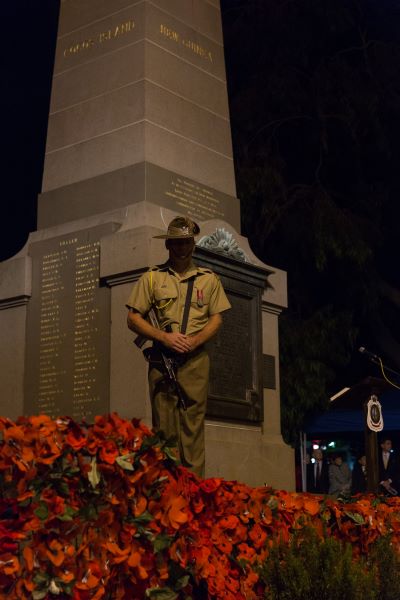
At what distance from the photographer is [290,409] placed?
1958cm

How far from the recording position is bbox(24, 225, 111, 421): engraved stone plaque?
33.5 feet

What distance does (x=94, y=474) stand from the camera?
16.9 feet

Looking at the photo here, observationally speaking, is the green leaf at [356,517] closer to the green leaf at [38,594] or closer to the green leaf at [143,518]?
the green leaf at [143,518]

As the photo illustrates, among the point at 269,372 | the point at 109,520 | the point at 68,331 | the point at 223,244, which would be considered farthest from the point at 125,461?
the point at 269,372

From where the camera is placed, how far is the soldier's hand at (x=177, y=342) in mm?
7538

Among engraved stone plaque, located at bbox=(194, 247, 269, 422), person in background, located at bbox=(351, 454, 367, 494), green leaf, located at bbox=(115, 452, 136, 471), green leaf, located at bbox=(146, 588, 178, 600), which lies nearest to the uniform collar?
engraved stone plaque, located at bbox=(194, 247, 269, 422)

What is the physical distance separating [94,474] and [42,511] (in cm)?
36

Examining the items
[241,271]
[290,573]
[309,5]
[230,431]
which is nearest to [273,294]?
[241,271]

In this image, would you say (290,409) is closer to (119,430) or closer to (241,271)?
(241,271)

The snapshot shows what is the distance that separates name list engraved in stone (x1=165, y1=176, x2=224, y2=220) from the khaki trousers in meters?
3.57

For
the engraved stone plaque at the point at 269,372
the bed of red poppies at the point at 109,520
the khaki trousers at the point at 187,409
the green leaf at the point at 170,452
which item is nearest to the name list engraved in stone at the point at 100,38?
the engraved stone plaque at the point at 269,372

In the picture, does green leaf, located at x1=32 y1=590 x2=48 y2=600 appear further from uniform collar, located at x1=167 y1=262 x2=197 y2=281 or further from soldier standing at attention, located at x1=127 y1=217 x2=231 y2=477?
uniform collar, located at x1=167 y1=262 x2=197 y2=281

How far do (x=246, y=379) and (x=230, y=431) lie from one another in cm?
63

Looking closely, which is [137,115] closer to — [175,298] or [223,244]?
[223,244]
